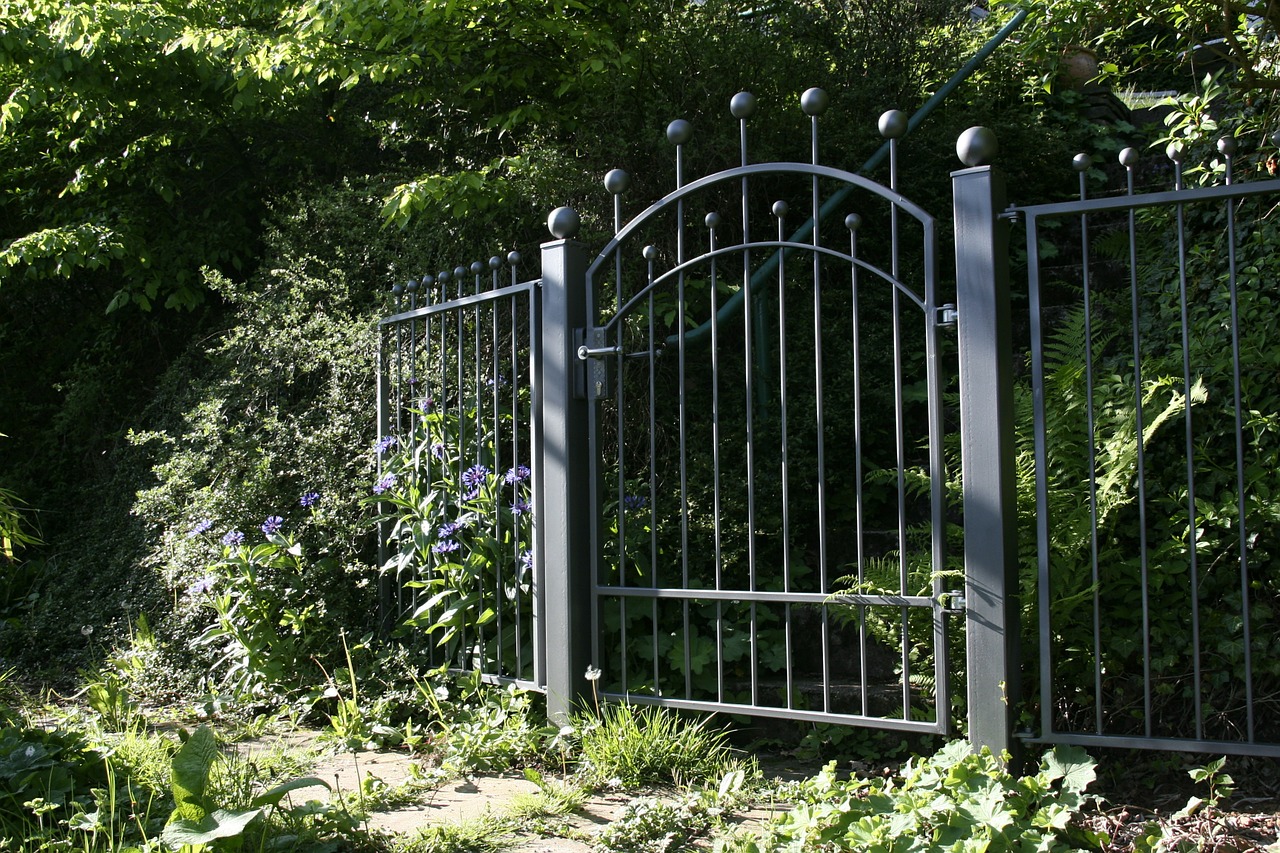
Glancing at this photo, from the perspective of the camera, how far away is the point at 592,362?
3.81 m

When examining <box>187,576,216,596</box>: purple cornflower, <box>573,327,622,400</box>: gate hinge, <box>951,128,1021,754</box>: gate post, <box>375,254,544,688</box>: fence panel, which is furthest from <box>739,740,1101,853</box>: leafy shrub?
<box>187,576,216,596</box>: purple cornflower

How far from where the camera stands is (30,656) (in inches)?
224

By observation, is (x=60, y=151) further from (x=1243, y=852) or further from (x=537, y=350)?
(x=1243, y=852)

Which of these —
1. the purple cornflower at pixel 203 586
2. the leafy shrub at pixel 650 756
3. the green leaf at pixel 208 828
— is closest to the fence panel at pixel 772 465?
the leafy shrub at pixel 650 756

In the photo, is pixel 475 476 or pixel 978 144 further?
pixel 475 476

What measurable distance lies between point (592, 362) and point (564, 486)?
465 mm

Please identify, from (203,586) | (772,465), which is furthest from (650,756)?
(203,586)

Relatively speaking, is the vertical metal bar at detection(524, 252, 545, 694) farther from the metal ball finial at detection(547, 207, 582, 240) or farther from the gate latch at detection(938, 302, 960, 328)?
the gate latch at detection(938, 302, 960, 328)

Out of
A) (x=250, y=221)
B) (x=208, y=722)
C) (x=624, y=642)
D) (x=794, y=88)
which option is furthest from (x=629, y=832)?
(x=250, y=221)

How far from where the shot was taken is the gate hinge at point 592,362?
379 cm

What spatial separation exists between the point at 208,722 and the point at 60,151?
4684 millimetres

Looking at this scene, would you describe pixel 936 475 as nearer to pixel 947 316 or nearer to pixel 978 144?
pixel 947 316

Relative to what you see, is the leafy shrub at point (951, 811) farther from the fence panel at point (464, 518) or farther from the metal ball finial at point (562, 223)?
the metal ball finial at point (562, 223)

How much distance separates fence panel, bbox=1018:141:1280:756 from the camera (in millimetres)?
2977
